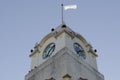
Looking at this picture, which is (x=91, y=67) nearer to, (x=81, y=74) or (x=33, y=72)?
(x=81, y=74)

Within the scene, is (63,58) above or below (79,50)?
below

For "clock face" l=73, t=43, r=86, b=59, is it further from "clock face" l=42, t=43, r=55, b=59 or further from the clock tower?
"clock face" l=42, t=43, r=55, b=59

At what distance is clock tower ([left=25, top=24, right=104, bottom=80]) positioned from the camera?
71.9 ft

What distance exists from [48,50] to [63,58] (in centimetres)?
295

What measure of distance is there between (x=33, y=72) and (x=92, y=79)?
471cm

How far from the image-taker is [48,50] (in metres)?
25.0

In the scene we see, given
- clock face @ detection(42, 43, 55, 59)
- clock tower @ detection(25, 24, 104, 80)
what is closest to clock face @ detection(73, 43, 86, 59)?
clock tower @ detection(25, 24, 104, 80)

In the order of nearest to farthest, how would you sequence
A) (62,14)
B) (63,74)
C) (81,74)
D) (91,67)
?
(63,74), (81,74), (91,67), (62,14)

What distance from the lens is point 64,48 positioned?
2278 centimetres

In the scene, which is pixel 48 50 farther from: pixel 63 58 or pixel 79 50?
pixel 63 58

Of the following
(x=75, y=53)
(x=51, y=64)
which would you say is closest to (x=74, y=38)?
(x=75, y=53)

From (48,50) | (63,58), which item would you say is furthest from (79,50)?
(63,58)

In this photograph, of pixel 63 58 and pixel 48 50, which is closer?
pixel 63 58

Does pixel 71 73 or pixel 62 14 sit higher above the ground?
pixel 62 14
